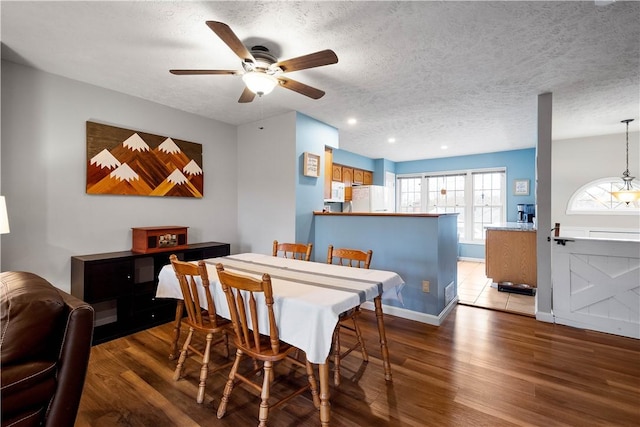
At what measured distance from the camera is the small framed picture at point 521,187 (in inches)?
228

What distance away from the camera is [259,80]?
1984mm

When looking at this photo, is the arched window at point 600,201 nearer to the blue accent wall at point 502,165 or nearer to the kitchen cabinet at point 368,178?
the blue accent wall at point 502,165

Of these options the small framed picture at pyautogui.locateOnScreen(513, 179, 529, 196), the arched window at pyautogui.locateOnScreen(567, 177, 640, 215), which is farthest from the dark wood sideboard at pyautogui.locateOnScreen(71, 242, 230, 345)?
the arched window at pyautogui.locateOnScreen(567, 177, 640, 215)

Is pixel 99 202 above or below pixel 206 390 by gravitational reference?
above

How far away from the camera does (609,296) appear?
2801mm

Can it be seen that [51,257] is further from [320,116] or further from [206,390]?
[320,116]

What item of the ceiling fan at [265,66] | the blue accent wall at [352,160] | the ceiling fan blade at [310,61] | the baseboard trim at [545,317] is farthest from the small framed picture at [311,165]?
the baseboard trim at [545,317]

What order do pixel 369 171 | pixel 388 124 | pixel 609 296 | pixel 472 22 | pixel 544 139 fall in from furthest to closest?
1. pixel 369 171
2. pixel 388 124
3. pixel 544 139
4. pixel 609 296
5. pixel 472 22

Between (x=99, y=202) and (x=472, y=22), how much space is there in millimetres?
3547

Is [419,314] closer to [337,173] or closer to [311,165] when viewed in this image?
[311,165]

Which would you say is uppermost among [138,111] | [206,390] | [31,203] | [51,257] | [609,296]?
[138,111]

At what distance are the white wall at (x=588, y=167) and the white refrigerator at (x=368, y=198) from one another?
9.74ft

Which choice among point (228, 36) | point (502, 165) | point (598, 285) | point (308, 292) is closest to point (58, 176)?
point (228, 36)

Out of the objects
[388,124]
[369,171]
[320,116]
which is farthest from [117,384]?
[369,171]
